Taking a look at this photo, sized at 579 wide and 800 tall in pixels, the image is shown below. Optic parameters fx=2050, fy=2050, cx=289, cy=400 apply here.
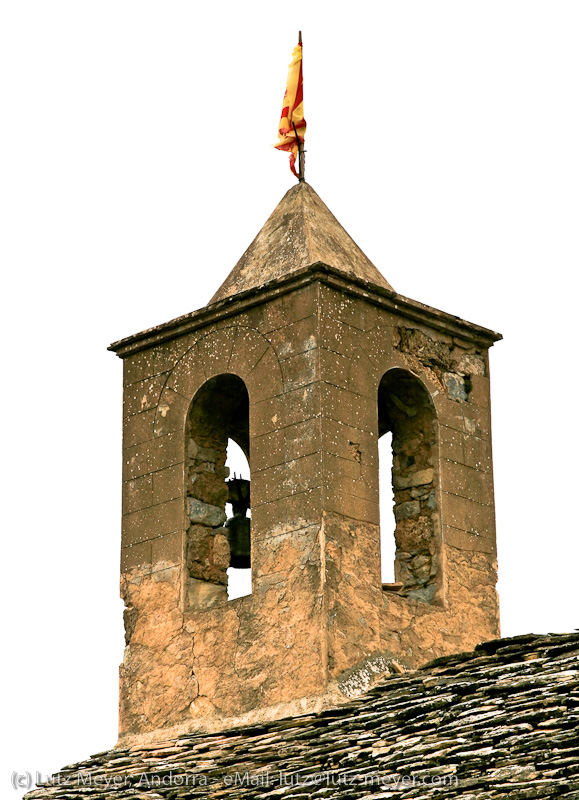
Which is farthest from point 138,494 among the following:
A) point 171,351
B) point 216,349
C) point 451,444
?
point 451,444

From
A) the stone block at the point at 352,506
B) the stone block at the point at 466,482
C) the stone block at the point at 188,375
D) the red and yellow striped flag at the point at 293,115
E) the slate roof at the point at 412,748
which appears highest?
the red and yellow striped flag at the point at 293,115

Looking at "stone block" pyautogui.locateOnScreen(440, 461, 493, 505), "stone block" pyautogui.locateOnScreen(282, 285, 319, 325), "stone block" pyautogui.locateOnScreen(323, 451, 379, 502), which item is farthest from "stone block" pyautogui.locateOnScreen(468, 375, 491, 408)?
"stone block" pyautogui.locateOnScreen(282, 285, 319, 325)

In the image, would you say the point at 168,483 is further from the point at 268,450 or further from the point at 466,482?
the point at 466,482

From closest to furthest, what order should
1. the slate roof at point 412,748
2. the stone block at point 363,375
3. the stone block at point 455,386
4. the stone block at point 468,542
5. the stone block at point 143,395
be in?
the slate roof at point 412,748 < the stone block at point 363,375 < the stone block at point 468,542 < the stone block at point 455,386 < the stone block at point 143,395

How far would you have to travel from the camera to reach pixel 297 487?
503 inches

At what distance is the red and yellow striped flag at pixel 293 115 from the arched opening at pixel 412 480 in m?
1.79

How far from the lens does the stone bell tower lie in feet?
41.4

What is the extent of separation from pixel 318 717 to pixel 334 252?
3.34 metres

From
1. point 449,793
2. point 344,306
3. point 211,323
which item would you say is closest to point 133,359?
point 211,323

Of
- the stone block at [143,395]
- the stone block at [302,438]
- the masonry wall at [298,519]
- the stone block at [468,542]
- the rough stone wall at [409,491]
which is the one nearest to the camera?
the masonry wall at [298,519]

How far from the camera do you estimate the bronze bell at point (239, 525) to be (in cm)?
1380

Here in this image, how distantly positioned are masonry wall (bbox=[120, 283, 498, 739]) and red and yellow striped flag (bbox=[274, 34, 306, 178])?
4.62 ft

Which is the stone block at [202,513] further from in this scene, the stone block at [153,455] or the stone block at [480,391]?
the stone block at [480,391]

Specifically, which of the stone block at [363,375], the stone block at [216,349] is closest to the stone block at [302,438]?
the stone block at [363,375]
